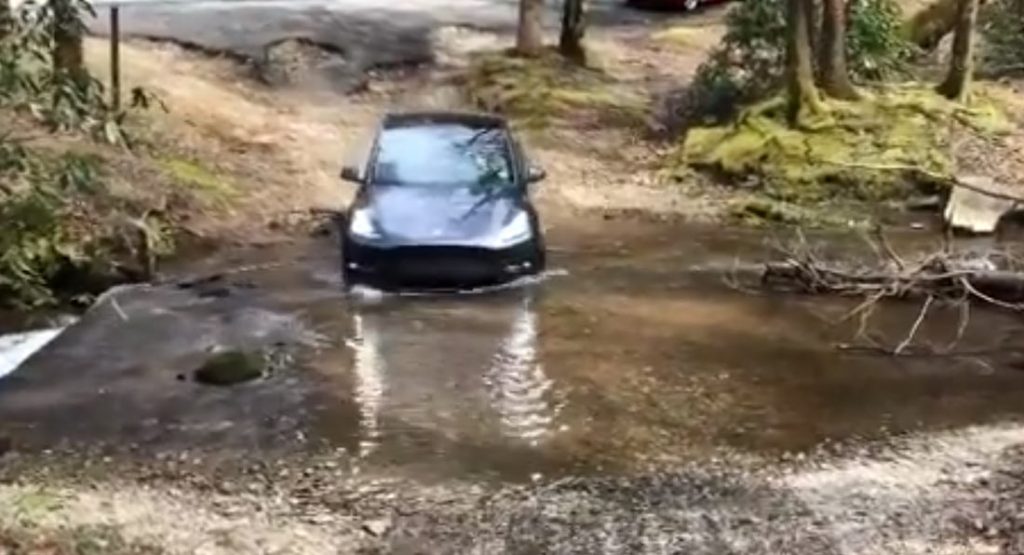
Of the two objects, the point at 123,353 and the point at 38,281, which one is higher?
the point at 38,281

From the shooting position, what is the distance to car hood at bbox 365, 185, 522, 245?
14805 millimetres

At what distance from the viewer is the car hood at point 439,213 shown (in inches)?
583

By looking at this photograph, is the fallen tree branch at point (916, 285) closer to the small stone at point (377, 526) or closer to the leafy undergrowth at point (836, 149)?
the leafy undergrowth at point (836, 149)

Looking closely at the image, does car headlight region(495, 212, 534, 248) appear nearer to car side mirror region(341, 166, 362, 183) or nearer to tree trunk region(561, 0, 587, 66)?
car side mirror region(341, 166, 362, 183)

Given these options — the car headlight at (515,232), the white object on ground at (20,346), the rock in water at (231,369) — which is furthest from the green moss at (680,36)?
the rock in water at (231,369)

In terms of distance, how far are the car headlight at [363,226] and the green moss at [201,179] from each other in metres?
4.56

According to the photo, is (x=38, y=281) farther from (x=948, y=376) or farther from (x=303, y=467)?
(x=948, y=376)

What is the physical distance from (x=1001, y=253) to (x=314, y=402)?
25.3ft

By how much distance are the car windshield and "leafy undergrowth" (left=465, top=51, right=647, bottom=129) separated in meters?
7.77

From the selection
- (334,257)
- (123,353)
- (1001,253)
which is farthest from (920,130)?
(123,353)

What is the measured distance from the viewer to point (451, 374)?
1235cm

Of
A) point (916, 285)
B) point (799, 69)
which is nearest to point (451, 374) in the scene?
point (916, 285)

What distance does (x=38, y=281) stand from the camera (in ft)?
39.7

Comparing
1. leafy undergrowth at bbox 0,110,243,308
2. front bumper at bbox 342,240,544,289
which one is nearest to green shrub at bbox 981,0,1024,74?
leafy undergrowth at bbox 0,110,243,308
